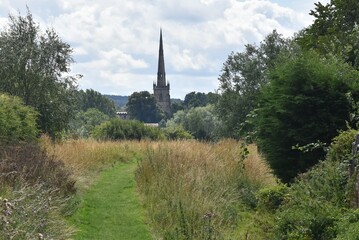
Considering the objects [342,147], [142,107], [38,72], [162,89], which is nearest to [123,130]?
[38,72]

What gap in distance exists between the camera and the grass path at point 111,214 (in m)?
9.70

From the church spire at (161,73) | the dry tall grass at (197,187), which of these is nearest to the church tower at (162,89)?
the church spire at (161,73)

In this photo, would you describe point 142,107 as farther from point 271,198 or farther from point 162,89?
point 271,198

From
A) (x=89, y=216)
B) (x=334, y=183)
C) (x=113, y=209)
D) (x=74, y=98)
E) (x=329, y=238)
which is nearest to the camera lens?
(x=329, y=238)

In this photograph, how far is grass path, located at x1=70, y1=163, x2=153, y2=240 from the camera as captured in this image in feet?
31.8

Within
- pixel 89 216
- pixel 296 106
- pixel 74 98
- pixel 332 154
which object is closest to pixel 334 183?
pixel 332 154

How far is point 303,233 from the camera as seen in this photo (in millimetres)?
7863

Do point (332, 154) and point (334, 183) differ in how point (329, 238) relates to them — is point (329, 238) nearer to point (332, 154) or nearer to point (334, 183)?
point (334, 183)

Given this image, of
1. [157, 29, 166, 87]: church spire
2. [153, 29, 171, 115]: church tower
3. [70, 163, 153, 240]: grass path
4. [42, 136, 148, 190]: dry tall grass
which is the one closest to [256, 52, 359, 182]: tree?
[70, 163, 153, 240]: grass path

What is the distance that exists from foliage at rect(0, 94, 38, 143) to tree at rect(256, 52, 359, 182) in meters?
7.41

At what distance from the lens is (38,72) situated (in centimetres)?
3017

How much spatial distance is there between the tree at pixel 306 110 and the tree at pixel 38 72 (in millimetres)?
20044

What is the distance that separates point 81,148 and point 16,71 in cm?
1151

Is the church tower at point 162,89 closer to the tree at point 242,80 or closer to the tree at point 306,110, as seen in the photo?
the tree at point 242,80
